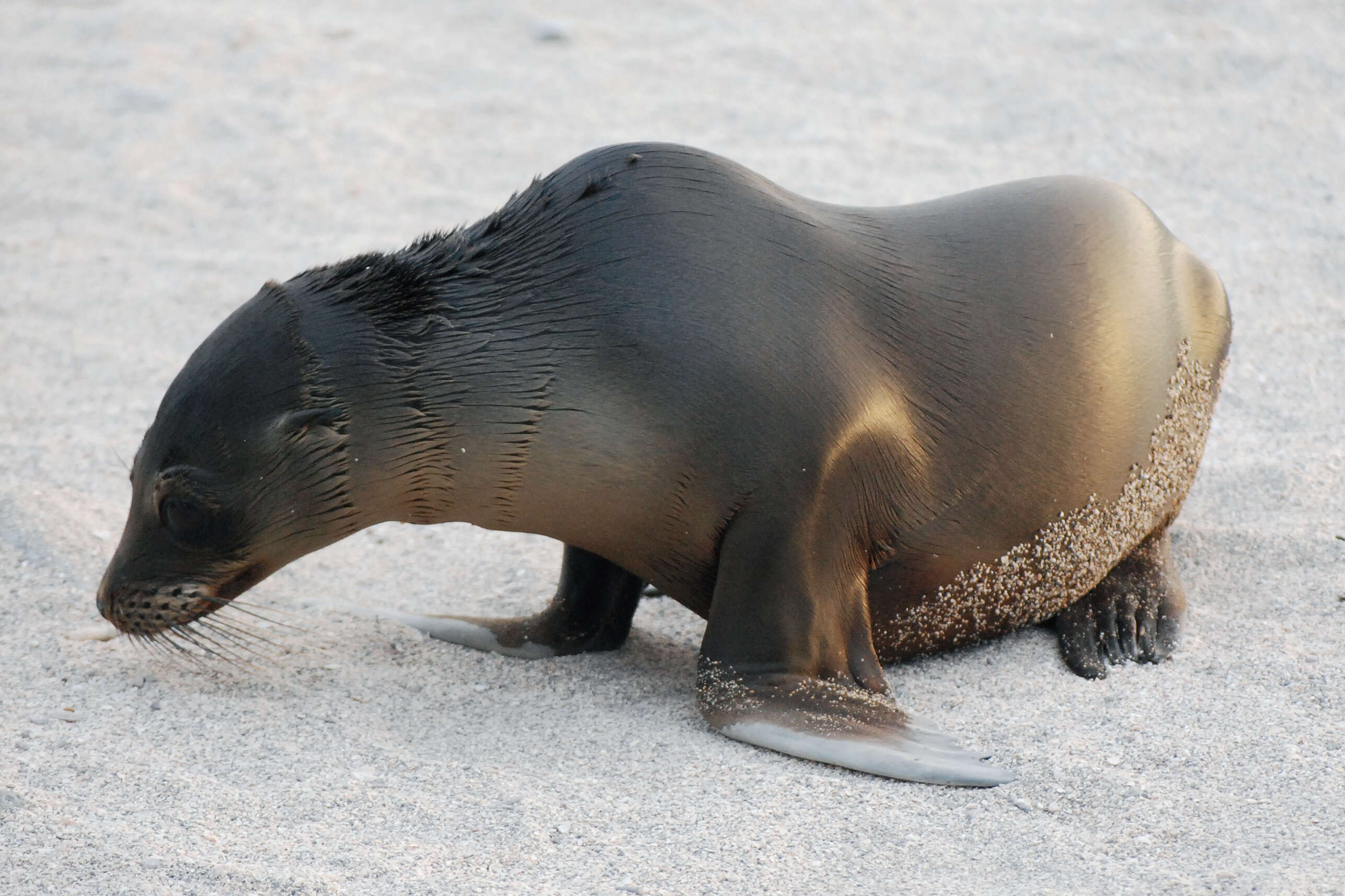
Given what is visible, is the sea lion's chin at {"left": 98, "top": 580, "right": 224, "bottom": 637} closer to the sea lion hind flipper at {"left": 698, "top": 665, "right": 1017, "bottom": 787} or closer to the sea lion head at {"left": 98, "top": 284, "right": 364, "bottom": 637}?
the sea lion head at {"left": 98, "top": 284, "right": 364, "bottom": 637}

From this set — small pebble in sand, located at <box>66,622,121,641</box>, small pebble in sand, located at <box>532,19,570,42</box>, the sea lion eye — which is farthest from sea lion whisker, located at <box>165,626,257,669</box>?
small pebble in sand, located at <box>532,19,570,42</box>

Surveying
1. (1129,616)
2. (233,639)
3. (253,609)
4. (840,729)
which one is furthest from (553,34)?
(840,729)

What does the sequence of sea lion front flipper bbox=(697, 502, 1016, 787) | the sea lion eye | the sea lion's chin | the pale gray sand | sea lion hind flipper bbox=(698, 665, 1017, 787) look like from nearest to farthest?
the pale gray sand < sea lion hind flipper bbox=(698, 665, 1017, 787) < sea lion front flipper bbox=(697, 502, 1016, 787) < the sea lion eye < the sea lion's chin

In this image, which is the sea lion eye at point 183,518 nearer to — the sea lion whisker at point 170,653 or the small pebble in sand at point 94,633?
the sea lion whisker at point 170,653

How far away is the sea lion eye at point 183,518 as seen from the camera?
3510 mm

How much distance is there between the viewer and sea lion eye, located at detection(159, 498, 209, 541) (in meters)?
3.51

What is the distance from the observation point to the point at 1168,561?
4.16 meters

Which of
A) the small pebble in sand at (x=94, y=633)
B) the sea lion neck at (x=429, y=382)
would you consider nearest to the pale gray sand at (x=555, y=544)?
the small pebble in sand at (x=94, y=633)

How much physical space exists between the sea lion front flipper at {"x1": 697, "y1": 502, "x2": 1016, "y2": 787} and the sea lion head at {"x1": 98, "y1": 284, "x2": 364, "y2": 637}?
0.87 metres

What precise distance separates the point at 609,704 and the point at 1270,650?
1.58 metres

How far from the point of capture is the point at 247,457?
3451 mm

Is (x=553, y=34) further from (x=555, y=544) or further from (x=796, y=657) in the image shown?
(x=796, y=657)

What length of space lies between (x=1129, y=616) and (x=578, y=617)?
4.55 ft

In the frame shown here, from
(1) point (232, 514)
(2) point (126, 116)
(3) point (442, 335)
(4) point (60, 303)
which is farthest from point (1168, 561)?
(2) point (126, 116)
